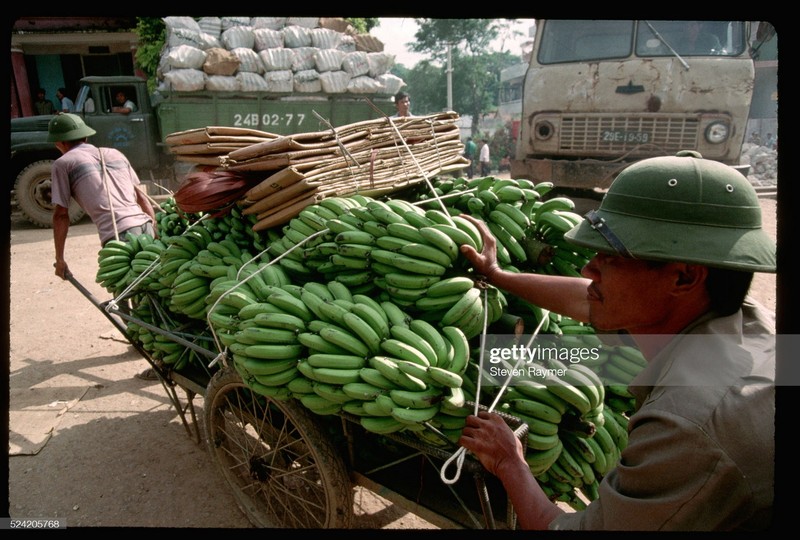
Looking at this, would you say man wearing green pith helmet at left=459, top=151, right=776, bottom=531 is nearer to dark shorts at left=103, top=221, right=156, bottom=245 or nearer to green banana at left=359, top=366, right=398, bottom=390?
green banana at left=359, top=366, right=398, bottom=390

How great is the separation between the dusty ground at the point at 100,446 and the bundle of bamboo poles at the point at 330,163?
1.84 meters

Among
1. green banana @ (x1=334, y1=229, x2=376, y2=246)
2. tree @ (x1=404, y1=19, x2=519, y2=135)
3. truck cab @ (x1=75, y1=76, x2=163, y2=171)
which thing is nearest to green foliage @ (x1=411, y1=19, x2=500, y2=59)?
tree @ (x1=404, y1=19, x2=519, y2=135)

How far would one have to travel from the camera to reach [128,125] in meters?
12.0

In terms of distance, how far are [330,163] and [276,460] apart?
1689mm

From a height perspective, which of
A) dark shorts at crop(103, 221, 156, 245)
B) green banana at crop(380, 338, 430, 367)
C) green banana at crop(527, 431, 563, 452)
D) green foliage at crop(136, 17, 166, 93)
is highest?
green foliage at crop(136, 17, 166, 93)

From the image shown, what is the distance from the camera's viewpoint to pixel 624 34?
7176mm

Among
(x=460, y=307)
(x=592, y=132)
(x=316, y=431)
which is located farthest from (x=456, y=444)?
(x=592, y=132)

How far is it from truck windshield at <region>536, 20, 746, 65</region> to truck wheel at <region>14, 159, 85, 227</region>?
32.3 feet

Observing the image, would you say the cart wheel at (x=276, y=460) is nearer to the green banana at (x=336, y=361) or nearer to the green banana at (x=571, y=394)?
the green banana at (x=336, y=361)

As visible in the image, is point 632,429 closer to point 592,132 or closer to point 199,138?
point 199,138

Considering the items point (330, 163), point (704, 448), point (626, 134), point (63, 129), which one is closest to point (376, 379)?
point (704, 448)

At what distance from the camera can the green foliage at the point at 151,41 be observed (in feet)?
43.3

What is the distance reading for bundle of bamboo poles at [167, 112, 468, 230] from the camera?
2963mm

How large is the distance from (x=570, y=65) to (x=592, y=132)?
104cm
